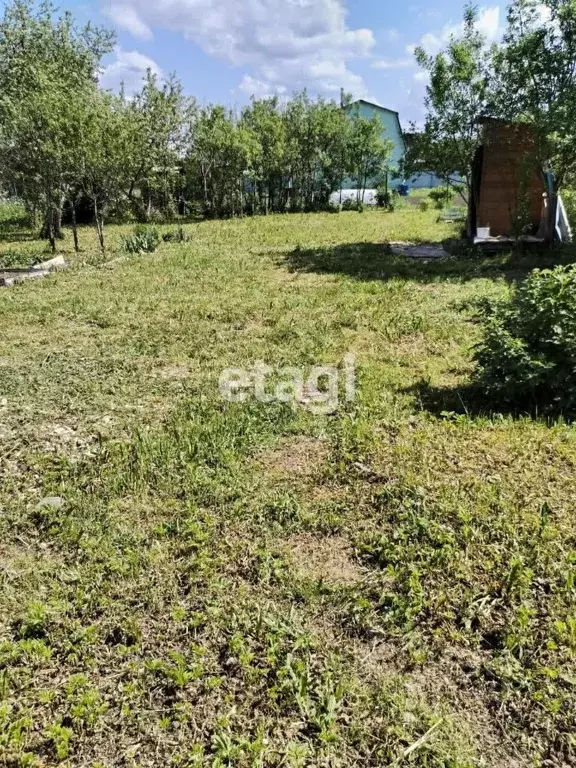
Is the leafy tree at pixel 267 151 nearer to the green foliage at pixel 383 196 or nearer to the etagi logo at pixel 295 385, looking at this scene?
the green foliage at pixel 383 196

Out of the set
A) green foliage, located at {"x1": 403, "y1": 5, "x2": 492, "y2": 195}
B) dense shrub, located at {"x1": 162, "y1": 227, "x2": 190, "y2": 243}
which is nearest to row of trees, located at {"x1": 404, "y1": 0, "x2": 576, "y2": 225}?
green foliage, located at {"x1": 403, "y1": 5, "x2": 492, "y2": 195}

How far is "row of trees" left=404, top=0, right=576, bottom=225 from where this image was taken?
31.1ft

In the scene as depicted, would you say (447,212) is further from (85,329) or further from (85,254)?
(85,329)

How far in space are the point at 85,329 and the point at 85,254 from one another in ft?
20.6

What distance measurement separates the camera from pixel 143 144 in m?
14.7

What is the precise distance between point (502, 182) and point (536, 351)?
10384 mm

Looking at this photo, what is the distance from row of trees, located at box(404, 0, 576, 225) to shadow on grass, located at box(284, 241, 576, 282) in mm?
1823

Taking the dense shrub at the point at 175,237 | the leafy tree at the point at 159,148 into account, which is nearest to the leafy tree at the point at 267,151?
the leafy tree at the point at 159,148

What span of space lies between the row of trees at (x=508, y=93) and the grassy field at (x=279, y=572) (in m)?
6.69

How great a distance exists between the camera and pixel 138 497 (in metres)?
3.22

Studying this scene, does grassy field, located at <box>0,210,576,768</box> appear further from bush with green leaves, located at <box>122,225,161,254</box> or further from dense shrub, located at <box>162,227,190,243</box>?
dense shrub, located at <box>162,227,190,243</box>

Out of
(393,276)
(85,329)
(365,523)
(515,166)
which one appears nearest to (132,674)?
(365,523)

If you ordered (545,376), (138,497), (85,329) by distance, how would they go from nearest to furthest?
(138,497), (545,376), (85,329)

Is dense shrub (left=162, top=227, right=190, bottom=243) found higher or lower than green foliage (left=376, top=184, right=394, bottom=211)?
lower
